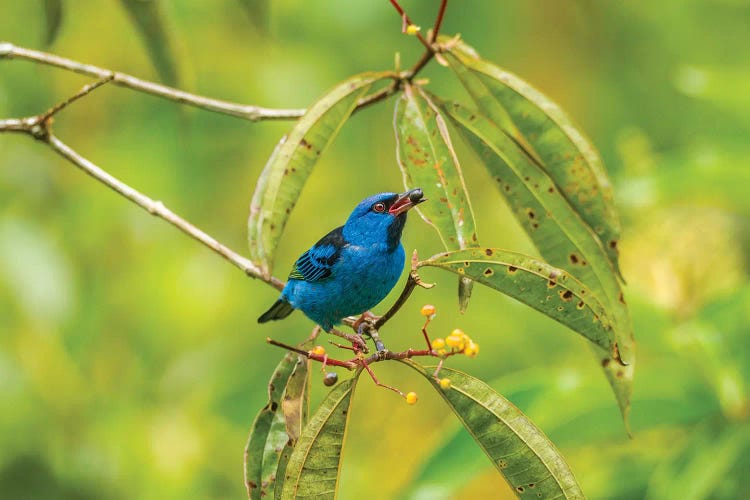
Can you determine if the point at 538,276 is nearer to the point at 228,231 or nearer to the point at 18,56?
the point at 18,56

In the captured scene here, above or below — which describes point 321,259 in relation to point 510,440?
above

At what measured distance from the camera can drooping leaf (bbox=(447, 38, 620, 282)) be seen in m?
2.18

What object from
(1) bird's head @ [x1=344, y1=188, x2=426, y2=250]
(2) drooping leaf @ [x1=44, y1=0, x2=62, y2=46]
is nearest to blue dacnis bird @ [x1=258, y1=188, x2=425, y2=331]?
(1) bird's head @ [x1=344, y1=188, x2=426, y2=250]

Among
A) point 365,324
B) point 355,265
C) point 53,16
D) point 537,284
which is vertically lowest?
point 537,284

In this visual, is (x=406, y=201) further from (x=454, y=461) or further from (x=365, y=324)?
(x=454, y=461)

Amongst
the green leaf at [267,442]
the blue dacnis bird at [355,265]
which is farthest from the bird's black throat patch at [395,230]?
the green leaf at [267,442]

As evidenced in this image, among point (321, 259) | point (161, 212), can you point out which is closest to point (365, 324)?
point (321, 259)

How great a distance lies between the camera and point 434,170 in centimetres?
206

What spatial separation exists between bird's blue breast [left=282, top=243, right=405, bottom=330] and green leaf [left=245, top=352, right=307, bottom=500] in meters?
0.21

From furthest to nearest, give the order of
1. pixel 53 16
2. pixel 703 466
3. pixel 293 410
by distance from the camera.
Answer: pixel 703 466
pixel 53 16
pixel 293 410

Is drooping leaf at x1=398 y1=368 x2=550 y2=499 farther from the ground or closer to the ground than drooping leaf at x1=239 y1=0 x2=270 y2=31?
closer to the ground

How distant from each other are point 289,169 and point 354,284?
358 mm

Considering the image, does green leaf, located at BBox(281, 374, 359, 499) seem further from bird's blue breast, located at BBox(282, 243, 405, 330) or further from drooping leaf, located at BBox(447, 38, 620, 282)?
drooping leaf, located at BBox(447, 38, 620, 282)

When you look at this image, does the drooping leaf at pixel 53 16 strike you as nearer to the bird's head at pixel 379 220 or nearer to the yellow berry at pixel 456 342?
the bird's head at pixel 379 220
